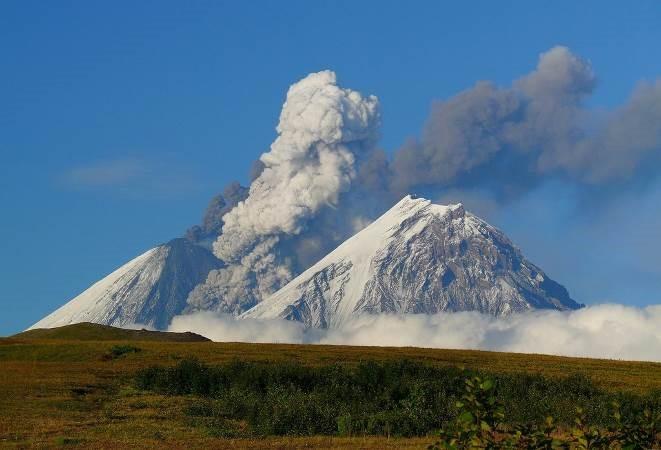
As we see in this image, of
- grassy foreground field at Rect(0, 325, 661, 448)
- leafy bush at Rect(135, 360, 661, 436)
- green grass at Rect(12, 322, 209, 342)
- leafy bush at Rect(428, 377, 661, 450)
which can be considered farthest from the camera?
green grass at Rect(12, 322, 209, 342)

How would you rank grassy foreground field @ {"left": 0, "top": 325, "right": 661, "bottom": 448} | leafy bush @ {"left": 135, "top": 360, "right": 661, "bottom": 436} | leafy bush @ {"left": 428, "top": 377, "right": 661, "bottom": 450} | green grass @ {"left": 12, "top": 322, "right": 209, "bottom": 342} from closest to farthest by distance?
1. leafy bush @ {"left": 428, "top": 377, "right": 661, "bottom": 450}
2. grassy foreground field @ {"left": 0, "top": 325, "right": 661, "bottom": 448}
3. leafy bush @ {"left": 135, "top": 360, "right": 661, "bottom": 436}
4. green grass @ {"left": 12, "top": 322, "right": 209, "bottom": 342}

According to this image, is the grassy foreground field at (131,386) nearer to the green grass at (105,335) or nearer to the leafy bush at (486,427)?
the leafy bush at (486,427)

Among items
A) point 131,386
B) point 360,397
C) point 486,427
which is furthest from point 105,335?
point 486,427

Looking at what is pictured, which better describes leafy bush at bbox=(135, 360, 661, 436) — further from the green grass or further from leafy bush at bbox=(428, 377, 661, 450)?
the green grass

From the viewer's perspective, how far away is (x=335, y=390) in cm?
5847

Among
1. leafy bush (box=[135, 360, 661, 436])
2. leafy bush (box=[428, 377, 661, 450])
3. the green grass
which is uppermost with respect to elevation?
the green grass

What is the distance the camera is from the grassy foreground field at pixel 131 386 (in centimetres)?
4131

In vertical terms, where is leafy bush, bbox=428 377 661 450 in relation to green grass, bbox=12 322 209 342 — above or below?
below

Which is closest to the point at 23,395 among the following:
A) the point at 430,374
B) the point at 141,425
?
the point at 141,425

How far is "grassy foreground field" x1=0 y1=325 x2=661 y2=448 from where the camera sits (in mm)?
41312

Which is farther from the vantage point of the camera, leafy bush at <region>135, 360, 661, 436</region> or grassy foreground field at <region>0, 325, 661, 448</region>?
leafy bush at <region>135, 360, 661, 436</region>

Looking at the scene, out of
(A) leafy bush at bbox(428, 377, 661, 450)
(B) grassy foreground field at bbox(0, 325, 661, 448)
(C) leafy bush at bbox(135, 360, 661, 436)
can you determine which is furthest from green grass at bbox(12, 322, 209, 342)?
(A) leafy bush at bbox(428, 377, 661, 450)

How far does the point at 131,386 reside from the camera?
64125 millimetres

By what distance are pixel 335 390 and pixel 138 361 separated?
2715cm
